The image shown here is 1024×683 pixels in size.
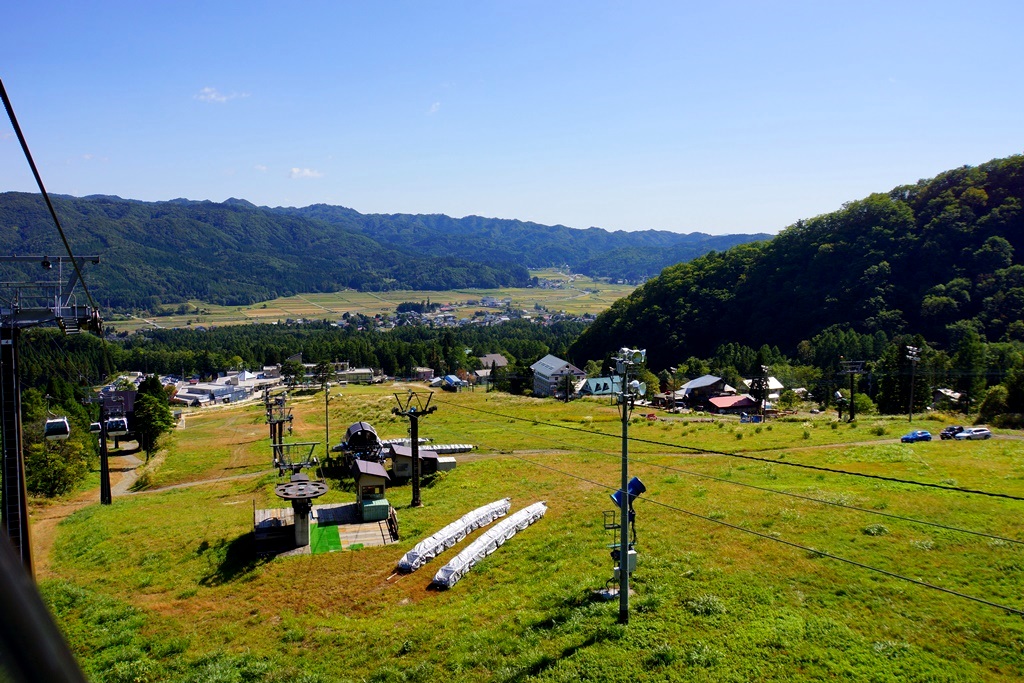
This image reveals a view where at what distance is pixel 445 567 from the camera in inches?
787

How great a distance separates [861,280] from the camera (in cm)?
10944

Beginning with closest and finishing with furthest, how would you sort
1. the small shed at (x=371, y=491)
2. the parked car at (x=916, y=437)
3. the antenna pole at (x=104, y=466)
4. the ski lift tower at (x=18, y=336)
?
the ski lift tower at (x=18, y=336) < the small shed at (x=371, y=491) < the antenna pole at (x=104, y=466) < the parked car at (x=916, y=437)

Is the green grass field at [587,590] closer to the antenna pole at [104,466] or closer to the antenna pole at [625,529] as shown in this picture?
the antenna pole at [625,529]

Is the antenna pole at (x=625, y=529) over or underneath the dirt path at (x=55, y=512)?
over

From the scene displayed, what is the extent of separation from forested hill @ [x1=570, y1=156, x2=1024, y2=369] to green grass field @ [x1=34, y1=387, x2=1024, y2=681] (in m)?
78.2

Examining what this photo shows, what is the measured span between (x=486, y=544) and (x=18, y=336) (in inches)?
570

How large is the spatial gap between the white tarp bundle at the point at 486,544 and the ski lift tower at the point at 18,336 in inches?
416

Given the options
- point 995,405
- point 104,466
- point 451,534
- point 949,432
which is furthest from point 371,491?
point 995,405

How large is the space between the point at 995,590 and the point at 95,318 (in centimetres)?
2301

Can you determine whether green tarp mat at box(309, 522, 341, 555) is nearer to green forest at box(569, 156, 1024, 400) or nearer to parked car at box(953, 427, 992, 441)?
parked car at box(953, 427, 992, 441)

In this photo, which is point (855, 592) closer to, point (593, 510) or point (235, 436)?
point (593, 510)

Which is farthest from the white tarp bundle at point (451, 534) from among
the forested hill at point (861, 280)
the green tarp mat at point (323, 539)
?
the forested hill at point (861, 280)

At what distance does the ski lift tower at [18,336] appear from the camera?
1238 cm

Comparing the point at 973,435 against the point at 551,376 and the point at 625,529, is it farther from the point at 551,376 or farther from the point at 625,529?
the point at 551,376
